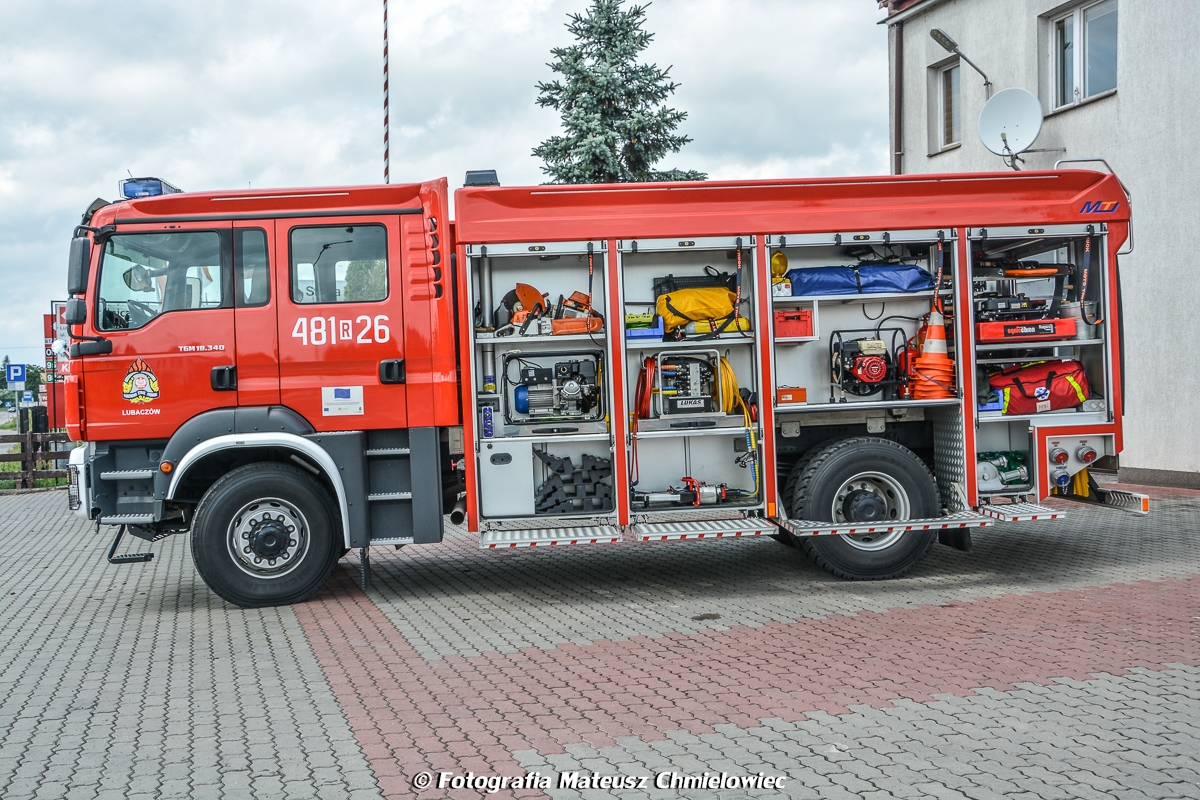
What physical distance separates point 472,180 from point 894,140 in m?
12.6

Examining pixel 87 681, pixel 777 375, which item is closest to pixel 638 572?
pixel 777 375

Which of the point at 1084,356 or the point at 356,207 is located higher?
the point at 356,207

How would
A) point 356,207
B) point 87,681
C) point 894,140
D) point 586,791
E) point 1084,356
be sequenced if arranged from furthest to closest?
1. point 894,140
2. point 1084,356
3. point 356,207
4. point 87,681
5. point 586,791

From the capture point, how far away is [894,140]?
18.4m

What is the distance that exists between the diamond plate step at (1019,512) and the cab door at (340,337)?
460cm

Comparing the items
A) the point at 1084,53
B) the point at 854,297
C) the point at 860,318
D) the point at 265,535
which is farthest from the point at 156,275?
the point at 1084,53

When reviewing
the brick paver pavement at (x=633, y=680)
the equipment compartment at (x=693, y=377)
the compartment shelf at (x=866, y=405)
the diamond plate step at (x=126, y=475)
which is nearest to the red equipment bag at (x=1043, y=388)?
the compartment shelf at (x=866, y=405)

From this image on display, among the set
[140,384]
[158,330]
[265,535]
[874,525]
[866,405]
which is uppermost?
[158,330]

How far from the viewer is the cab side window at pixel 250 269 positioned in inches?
304

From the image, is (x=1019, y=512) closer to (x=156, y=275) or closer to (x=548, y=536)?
(x=548, y=536)

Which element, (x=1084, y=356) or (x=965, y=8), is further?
(x=965, y=8)

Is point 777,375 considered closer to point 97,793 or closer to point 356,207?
point 356,207

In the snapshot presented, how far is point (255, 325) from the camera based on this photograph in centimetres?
767

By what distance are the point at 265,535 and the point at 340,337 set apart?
5.16 feet
